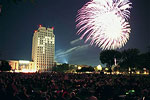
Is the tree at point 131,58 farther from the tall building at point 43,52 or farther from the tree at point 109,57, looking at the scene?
the tall building at point 43,52

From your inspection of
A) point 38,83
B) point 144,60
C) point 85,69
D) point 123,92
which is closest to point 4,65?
point 85,69

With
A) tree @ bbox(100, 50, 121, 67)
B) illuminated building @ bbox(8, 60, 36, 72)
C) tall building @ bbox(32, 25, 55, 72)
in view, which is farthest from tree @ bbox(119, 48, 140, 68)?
tall building @ bbox(32, 25, 55, 72)

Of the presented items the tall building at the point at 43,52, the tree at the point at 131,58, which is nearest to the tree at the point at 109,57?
the tree at the point at 131,58

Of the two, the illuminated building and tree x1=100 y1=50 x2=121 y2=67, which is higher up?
tree x1=100 y1=50 x2=121 y2=67

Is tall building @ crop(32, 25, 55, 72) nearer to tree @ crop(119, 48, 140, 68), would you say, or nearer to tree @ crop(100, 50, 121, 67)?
tree @ crop(100, 50, 121, 67)

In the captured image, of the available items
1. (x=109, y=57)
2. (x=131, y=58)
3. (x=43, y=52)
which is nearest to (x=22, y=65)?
(x=43, y=52)

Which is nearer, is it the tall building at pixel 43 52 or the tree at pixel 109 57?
the tree at pixel 109 57

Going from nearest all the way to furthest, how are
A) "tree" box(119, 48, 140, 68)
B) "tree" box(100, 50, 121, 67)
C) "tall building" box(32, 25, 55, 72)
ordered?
1. "tree" box(119, 48, 140, 68)
2. "tree" box(100, 50, 121, 67)
3. "tall building" box(32, 25, 55, 72)

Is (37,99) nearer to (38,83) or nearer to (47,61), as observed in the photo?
(38,83)

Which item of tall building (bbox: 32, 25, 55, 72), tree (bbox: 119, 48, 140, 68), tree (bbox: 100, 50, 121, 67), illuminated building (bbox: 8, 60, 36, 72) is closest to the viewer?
tree (bbox: 119, 48, 140, 68)

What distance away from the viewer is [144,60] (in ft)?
264

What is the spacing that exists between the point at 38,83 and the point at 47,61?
546 ft

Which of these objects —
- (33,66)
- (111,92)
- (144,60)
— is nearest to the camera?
(111,92)

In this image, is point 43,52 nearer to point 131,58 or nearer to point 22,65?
point 22,65
